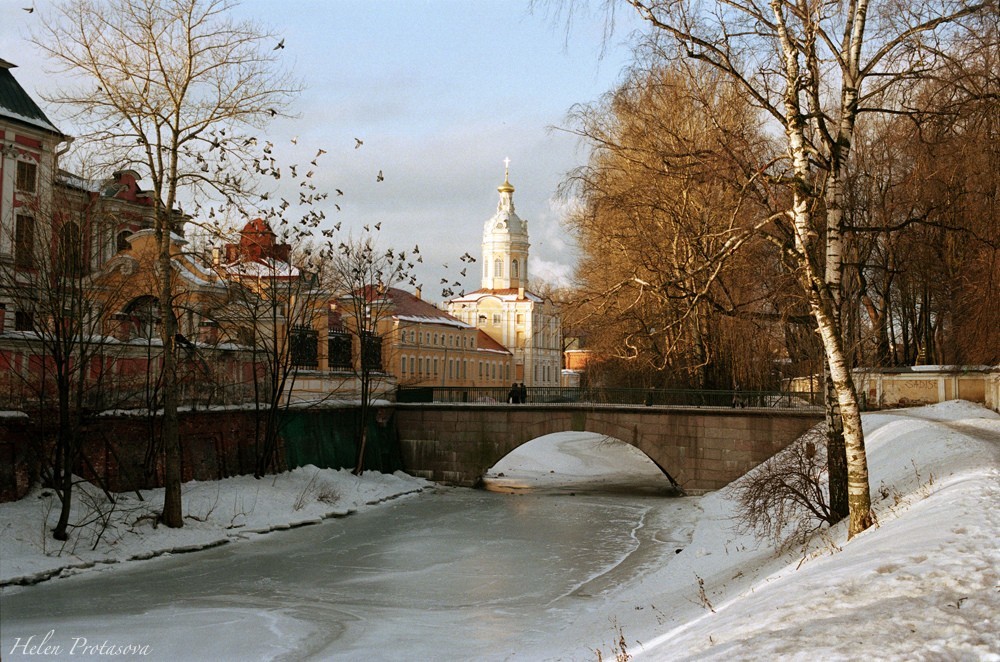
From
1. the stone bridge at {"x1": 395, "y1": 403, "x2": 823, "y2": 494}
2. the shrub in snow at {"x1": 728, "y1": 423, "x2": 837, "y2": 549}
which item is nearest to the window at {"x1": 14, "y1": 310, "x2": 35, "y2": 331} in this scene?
the stone bridge at {"x1": 395, "y1": 403, "x2": 823, "y2": 494}

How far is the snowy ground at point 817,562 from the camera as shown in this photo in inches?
267

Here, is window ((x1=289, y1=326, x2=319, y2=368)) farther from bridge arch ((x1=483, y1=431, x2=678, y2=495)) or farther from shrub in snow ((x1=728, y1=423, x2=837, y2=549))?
shrub in snow ((x1=728, y1=423, x2=837, y2=549))

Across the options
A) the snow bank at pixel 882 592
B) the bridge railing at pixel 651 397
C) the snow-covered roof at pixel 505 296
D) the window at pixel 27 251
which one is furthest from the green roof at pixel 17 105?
the snow-covered roof at pixel 505 296

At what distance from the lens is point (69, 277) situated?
20594mm

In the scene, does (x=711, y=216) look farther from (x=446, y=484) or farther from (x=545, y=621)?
(x=446, y=484)

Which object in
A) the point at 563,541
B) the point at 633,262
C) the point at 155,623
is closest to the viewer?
the point at 155,623

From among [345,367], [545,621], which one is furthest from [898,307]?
[545,621]

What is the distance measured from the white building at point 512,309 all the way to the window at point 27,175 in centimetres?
5648

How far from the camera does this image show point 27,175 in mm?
32875

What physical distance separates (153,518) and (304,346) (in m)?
14.6

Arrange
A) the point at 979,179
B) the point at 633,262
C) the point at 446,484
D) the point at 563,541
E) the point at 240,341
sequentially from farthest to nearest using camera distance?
1. the point at 446,484
2. the point at 240,341
3. the point at 633,262
4. the point at 563,541
5. the point at 979,179

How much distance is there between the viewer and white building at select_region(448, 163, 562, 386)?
91188 millimetres

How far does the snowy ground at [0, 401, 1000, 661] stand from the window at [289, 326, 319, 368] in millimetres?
6734

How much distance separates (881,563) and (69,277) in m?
18.2
